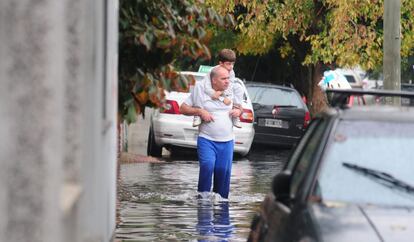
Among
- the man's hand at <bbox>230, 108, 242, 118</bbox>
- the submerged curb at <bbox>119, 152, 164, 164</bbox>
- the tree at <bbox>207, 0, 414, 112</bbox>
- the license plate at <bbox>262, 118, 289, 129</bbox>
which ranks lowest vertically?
the submerged curb at <bbox>119, 152, 164, 164</bbox>

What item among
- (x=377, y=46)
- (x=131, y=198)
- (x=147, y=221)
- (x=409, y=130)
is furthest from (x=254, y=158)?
(x=409, y=130)

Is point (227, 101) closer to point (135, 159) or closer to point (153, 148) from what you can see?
point (135, 159)

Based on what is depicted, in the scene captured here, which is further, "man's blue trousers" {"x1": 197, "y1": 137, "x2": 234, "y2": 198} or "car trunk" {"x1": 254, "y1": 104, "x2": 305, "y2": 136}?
"car trunk" {"x1": 254, "y1": 104, "x2": 305, "y2": 136}

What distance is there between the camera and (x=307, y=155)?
6.84 meters

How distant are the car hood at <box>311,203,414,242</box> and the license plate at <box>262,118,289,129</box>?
17.4 metres

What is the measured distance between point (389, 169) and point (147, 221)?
18.7ft

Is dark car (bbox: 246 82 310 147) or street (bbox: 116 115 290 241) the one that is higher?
dark car (bbox: 246 82 310 147)

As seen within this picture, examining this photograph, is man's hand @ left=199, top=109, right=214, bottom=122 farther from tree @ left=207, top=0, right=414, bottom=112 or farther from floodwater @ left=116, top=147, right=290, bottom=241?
tree @ left=207, top=0, right=414, bottom=112

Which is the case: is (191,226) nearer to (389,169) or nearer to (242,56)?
(389,169)

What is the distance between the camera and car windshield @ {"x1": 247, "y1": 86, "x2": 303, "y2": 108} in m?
23.9

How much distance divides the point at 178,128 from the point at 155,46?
39.1ft

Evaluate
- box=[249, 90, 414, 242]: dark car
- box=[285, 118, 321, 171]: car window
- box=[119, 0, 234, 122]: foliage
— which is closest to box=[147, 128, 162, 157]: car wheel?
box=[119, 0, 234, 122]: foliage

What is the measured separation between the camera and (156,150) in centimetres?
2128

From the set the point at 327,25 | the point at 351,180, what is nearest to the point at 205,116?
the point at 351,180
